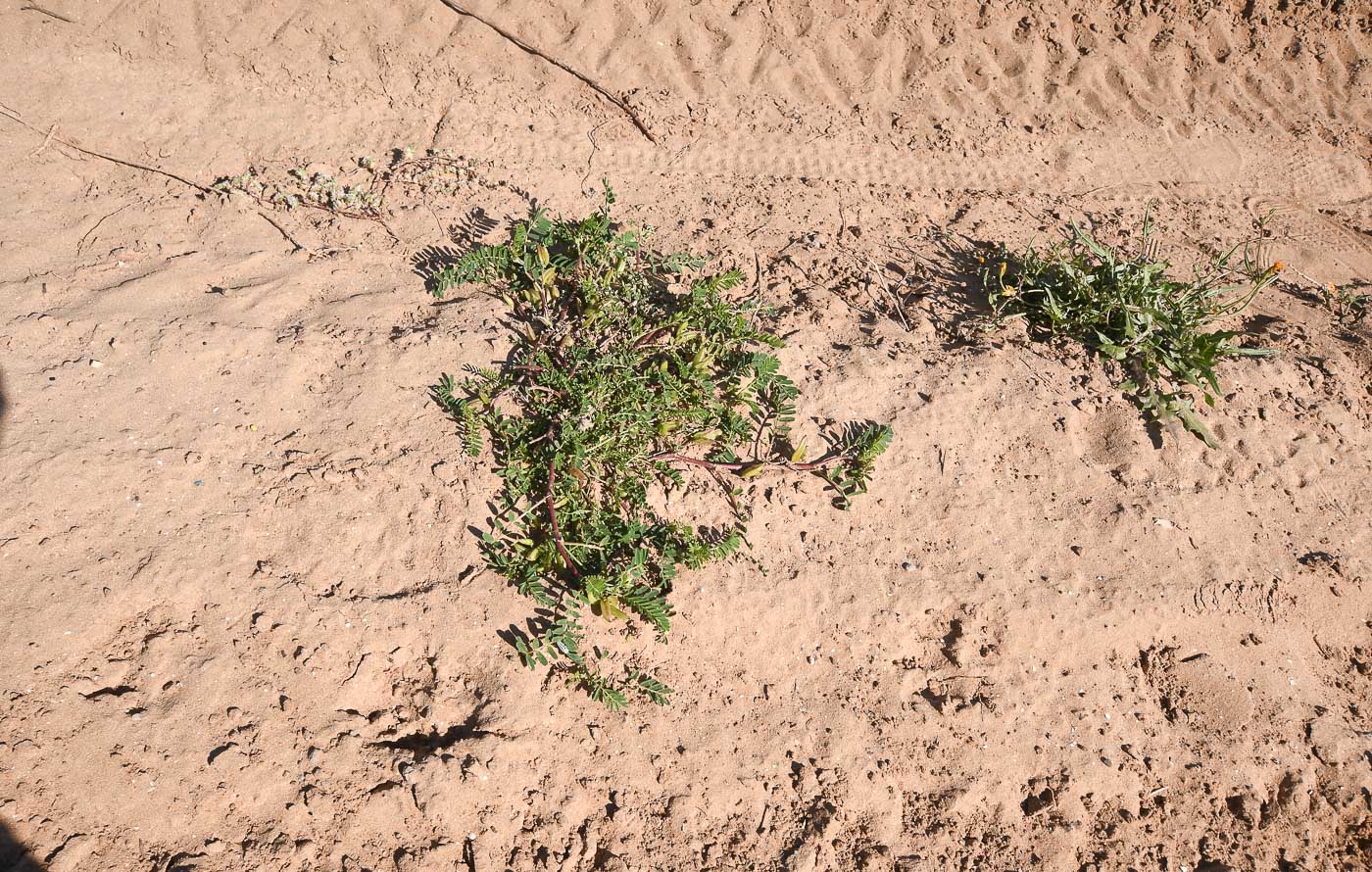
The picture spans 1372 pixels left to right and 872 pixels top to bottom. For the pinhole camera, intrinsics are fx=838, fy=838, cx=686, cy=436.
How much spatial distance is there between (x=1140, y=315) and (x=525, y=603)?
2770 mm

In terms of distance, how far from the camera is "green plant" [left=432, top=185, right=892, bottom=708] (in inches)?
107

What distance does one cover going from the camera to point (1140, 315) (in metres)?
3.53

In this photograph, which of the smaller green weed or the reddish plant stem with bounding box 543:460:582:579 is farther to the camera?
the smaller green weed

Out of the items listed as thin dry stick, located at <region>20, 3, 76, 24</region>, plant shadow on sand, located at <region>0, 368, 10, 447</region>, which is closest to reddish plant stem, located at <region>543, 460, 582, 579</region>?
plant shadow on sand, located at <region>0, 368, 10, 447</region>

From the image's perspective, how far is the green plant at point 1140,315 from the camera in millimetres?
3434

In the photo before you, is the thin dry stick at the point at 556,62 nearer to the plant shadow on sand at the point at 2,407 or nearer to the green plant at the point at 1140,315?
the green plant at the point at 1140,315

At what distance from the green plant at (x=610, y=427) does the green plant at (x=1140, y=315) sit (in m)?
1.17

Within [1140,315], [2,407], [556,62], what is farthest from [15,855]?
[556,62]

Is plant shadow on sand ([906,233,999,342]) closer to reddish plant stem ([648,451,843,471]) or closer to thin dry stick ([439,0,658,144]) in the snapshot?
reddish plant stem ([648,451,843,471])

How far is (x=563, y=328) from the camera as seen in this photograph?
10.9 ft

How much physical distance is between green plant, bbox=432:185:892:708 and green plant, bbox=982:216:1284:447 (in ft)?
3.85

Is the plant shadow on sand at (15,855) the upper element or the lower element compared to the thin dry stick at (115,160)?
lower

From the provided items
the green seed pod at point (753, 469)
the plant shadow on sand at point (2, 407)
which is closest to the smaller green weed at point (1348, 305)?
the green seed pod at point (753, 469)

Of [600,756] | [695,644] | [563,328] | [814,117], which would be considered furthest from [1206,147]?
[600,756]
